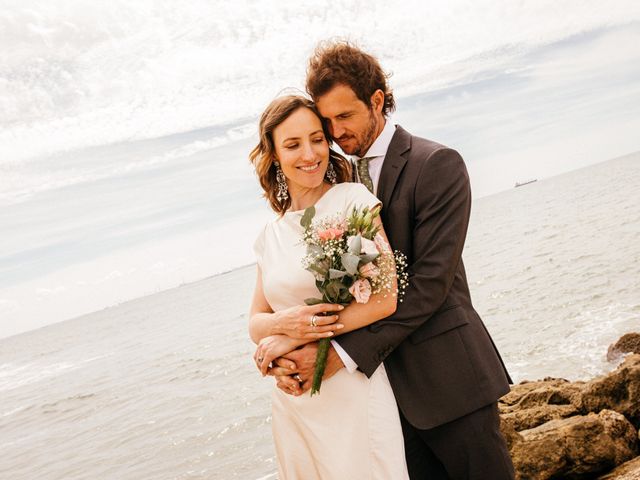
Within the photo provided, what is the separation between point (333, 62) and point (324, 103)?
236 millimetres

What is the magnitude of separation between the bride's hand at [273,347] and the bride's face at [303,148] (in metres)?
0.93

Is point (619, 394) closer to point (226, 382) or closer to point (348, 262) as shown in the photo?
point (348, 262)

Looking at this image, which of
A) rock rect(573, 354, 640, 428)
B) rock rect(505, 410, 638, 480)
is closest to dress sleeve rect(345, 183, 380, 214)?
rock rect(505, 410, 638, 480)

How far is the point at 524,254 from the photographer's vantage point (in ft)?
101

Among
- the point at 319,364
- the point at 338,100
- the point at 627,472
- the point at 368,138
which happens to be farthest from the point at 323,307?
the point at 627,472

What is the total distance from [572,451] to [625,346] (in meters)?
5.74

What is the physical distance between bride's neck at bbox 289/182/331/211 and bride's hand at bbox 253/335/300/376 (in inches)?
34.1

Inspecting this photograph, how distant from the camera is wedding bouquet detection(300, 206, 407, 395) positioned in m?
2.74

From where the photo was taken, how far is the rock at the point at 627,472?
4266 mm

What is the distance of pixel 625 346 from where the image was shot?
9.97 meters

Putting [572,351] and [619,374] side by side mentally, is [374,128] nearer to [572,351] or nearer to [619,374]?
[619,374]

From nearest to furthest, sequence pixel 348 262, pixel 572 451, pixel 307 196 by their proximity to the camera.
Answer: pixel 348 262 → pixel 307 196 → pixel 572 451

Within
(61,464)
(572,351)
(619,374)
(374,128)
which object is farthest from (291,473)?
(61,464)

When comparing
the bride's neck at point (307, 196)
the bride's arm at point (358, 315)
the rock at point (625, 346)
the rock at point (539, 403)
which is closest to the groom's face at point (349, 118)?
the bride's neck at point (307, 196)
